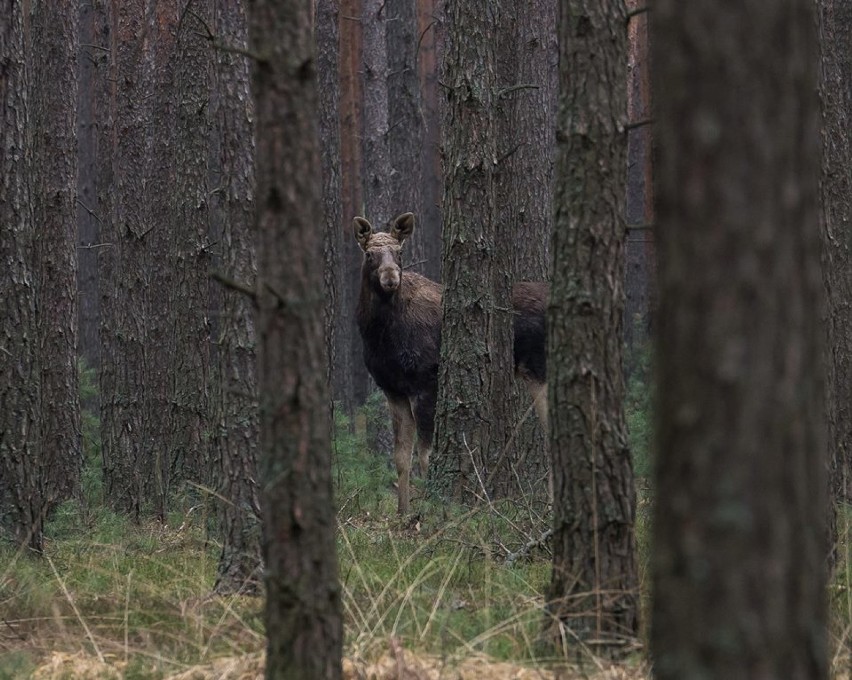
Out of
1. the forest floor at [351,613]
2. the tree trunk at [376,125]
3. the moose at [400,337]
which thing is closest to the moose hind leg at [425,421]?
the moose at [400,337]

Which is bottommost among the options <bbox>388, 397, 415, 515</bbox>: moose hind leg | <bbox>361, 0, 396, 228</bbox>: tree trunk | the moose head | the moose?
<bbox>388, 397, 415, 515</bbox>: moose hind leg

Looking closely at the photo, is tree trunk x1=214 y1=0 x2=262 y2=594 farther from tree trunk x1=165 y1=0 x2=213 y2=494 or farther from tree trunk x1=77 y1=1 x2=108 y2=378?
tree trunk x1=77 y1=1 x2=108 y2=378

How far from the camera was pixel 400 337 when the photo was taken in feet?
44.0

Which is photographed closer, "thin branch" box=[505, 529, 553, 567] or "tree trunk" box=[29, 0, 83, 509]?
"thin branch" box=[505, 529, 553, 567]

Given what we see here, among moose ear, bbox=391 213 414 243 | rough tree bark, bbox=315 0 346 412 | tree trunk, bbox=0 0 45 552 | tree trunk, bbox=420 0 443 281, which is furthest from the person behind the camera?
tree trunk, bbox=420 0 443 281

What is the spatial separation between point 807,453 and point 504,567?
483 centimetres

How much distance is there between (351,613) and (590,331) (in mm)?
1771

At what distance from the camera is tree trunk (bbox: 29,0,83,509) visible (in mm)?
12898

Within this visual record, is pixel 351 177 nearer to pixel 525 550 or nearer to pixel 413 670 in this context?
pixel 525 550

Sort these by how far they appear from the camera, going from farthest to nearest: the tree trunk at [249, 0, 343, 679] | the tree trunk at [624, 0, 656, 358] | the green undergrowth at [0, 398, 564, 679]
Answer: the tree trunk at [624, 0, 656, 358] < the green undergrowth at [0, 398, 564, 679] < the tree trunk at [249, 0, 343, 679]

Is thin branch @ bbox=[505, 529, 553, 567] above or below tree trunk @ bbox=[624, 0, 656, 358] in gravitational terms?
below

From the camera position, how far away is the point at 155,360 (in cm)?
1530

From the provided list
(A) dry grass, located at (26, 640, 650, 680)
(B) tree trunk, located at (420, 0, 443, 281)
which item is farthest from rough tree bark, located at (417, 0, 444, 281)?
(A) dry grass, located at (26, 640, 650, 680)

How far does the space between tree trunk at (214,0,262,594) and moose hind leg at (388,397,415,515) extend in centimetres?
527
